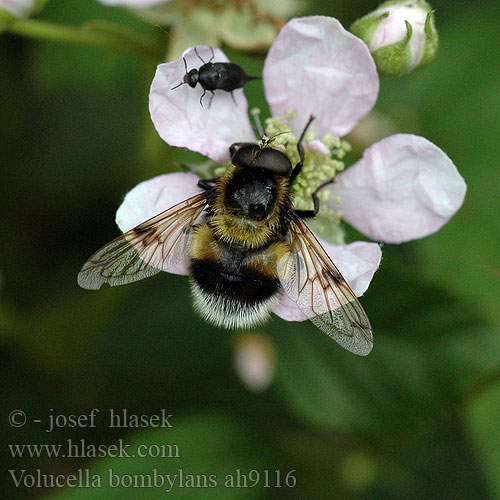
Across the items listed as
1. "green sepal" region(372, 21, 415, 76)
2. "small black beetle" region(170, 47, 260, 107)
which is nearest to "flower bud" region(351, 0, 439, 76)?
"green sepal" region(372, 21, 415, 76)

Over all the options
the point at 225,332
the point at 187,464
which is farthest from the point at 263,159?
the point at 225,332

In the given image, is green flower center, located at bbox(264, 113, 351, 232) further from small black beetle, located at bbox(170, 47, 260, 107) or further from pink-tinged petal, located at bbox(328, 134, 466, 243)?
small black beetle, located at bbox(170, 47, 260, 107)

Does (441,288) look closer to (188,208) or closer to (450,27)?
(188,208)

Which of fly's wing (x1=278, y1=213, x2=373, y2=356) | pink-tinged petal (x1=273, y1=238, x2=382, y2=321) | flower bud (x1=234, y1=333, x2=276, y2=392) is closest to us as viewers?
fly's wing (x1=278, y1=213, x2=373, y2=356)

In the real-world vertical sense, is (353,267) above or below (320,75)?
below

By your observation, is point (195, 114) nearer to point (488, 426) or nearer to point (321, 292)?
point (321, 292)

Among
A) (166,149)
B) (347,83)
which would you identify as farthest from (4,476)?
(347,83)
